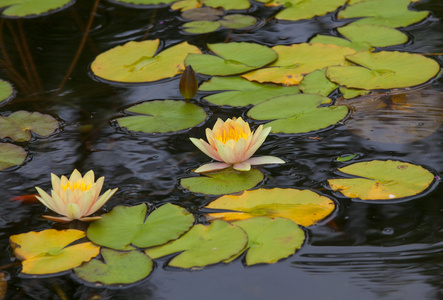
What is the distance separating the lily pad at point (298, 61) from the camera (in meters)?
2.68

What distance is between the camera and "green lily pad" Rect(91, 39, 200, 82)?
9.18ft

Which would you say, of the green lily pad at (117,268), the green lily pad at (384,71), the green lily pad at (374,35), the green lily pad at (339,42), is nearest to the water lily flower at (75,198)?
the green lily pad at (117,268)

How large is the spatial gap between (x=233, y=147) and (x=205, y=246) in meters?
0.47

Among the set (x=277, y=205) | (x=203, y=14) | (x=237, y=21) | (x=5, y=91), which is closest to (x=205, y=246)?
(x=277, y=205)

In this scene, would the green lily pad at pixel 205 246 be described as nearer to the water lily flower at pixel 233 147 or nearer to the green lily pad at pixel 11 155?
the water lily flower at pixel 233 147

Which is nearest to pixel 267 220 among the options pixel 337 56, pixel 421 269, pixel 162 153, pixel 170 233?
pixel 170 233

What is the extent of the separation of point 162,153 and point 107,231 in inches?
20.7

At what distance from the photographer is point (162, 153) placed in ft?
7.25

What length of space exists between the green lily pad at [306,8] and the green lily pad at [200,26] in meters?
0.40

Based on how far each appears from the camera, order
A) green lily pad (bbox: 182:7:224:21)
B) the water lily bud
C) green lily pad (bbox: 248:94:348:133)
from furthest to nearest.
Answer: green lily pad (bbox: 182:7:224:21) < the water lily bud < green lily pad (bbox: 248:94:348:133)

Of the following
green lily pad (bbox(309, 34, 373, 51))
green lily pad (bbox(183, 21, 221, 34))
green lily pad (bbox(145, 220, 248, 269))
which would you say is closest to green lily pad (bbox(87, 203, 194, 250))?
green lily pad (bbox(145, 220, 248, 269))

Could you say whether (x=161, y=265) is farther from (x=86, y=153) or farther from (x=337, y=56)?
(x=337, y=56)

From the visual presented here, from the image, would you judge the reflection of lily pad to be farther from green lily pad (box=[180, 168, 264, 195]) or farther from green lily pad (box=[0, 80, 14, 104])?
green lily pad (box=[0, 80, 14, 104])

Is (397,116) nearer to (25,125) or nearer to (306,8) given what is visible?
(306,8)
